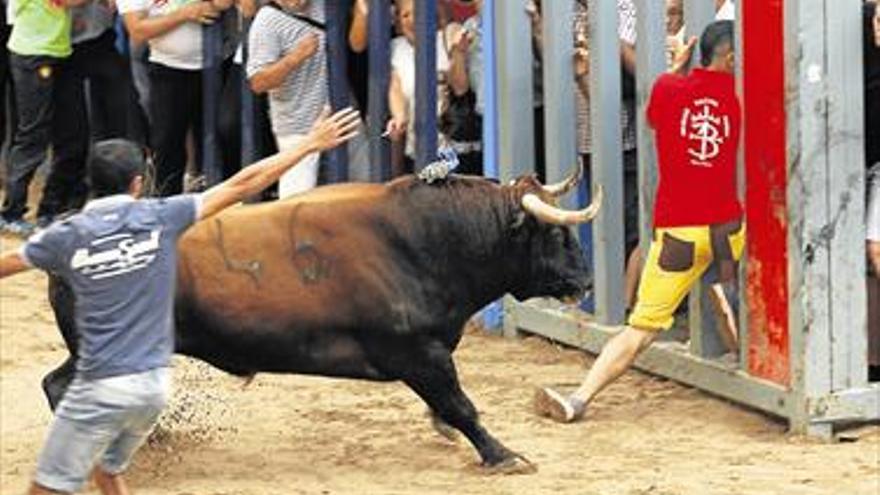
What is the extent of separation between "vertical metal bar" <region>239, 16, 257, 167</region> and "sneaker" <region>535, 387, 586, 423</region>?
3444mm

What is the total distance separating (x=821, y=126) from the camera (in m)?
9.59

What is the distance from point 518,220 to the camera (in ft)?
31.7

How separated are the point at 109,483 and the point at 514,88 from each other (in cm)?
399

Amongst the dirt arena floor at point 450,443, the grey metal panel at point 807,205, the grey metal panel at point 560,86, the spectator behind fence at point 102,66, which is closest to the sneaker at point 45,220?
the spectator behind fence at point 102,66

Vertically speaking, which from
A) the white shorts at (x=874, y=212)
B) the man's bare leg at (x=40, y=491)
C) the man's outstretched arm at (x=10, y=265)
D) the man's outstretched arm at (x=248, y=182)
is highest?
the man's outstretched arm at (x=248, y=182)

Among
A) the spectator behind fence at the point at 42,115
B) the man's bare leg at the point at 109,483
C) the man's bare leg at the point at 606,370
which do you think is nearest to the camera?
the man's bare leg at the point at 109,483

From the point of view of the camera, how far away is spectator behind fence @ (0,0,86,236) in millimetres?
14375

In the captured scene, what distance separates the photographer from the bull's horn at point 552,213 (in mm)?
9484

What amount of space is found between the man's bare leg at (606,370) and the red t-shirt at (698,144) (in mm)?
542

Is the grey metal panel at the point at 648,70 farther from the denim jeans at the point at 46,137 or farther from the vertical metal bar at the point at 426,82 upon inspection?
the denim jeans at the point at 46,137

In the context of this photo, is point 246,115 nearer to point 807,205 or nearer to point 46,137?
point 46,137

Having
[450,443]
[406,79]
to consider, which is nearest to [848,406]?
[450,443]

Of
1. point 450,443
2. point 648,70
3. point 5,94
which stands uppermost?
point 648,70

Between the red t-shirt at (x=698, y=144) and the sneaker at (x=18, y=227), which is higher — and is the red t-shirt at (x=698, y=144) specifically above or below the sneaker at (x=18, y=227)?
above
